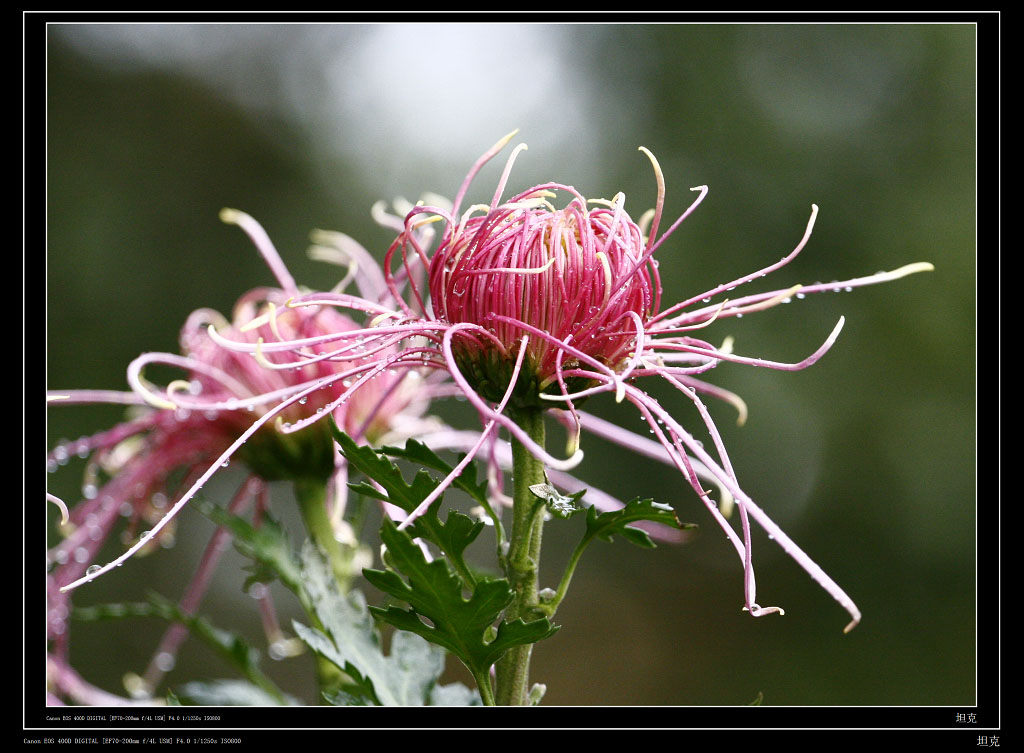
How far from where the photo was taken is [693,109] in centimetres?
313

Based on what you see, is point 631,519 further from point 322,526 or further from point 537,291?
point 322,526

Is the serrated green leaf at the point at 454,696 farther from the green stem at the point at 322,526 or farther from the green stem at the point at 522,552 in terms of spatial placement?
the green stem at the point at 322,526

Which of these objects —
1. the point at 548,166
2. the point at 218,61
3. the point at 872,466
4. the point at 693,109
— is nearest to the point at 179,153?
the point at 218,61

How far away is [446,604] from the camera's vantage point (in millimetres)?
488

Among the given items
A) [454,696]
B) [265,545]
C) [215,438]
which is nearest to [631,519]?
[454,696]

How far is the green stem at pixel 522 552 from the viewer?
0.52 meters

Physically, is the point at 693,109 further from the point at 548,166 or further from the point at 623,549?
the point at 623,549

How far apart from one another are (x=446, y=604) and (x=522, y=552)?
58 mm

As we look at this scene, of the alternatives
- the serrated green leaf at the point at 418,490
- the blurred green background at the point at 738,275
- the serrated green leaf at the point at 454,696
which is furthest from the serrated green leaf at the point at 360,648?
the blurred green background at the point at 738,275

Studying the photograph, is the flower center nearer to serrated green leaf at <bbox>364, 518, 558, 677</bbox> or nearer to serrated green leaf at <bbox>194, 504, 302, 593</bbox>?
serrated green leaf at <bbox>364, 518, 558, 677</bbox>

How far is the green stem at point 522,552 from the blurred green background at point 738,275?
7.43 ft

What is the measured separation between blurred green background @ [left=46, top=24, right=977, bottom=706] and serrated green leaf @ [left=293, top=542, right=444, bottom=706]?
86.4 inches

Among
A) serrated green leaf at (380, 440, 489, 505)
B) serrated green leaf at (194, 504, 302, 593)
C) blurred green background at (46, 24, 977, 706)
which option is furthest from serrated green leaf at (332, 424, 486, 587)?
blurred green background at (46, 24, 977, 706)

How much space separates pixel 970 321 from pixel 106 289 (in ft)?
10.5
